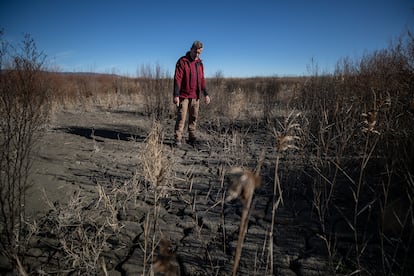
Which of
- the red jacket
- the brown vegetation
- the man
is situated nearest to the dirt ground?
the brown vegetation

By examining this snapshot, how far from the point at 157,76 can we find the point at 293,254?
6.92 metres

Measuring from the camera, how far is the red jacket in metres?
4.07

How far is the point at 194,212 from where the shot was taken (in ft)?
7.11

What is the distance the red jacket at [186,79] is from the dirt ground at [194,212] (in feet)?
3.29

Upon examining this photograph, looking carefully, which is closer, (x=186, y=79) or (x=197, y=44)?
(x=197, y=44)

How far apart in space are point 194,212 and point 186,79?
2642 mm

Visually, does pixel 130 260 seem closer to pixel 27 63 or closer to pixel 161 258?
pixel 161 258

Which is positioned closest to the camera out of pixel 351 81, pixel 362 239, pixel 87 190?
pixel 362 239

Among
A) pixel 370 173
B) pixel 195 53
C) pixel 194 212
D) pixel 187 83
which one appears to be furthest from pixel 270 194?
pixel 195 53

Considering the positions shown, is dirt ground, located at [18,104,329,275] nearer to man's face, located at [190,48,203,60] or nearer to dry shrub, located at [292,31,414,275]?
dry shrub, located at [292,31,414,275]

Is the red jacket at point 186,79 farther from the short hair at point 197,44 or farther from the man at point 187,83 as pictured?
the short hair at point 197,44

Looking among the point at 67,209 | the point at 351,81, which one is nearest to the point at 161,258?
the point at 67,209

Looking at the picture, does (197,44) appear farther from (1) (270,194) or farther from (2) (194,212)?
(2) (194,212)

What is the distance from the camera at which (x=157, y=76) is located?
7582mm
